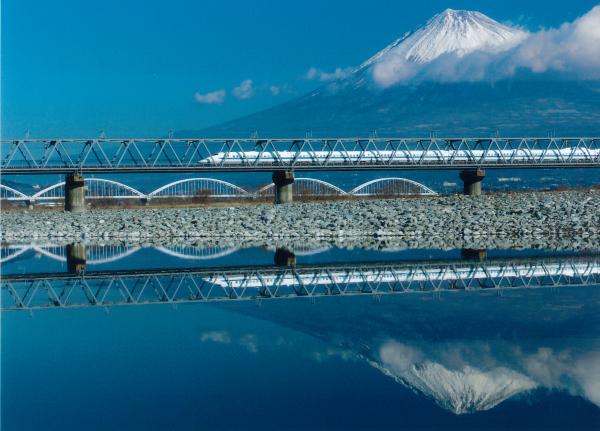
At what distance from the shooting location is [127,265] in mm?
18406

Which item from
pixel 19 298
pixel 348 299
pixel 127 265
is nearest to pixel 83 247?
pixel 127 265

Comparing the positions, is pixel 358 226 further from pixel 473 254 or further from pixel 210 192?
pixel 210 192

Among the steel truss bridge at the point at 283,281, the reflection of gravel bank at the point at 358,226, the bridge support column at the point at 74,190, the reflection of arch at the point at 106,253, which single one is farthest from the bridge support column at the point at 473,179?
the steel truss bridge at the point at 283,281

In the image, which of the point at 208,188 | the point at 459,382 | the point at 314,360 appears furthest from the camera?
the point at 208,188

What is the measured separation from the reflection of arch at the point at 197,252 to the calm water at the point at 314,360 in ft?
18.6

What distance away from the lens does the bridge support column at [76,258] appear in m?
17.7

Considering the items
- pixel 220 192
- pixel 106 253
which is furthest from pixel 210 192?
pixel 106 253

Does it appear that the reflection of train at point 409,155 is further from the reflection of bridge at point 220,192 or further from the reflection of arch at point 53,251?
the reflection of arch at point 53,251

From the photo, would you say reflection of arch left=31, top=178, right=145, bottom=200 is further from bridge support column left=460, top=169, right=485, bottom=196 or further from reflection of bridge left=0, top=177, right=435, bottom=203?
bridge support column left=460, top=169, right=485, bottom=196

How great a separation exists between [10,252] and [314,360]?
51.7ft

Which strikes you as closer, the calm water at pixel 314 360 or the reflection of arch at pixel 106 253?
the calm water at pixel 314 360

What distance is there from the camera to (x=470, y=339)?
936cm

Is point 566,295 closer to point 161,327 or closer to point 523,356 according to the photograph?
point 523,356

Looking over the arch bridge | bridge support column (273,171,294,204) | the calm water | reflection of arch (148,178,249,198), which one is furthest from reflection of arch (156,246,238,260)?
reflection of arch (148,178,249,198)
